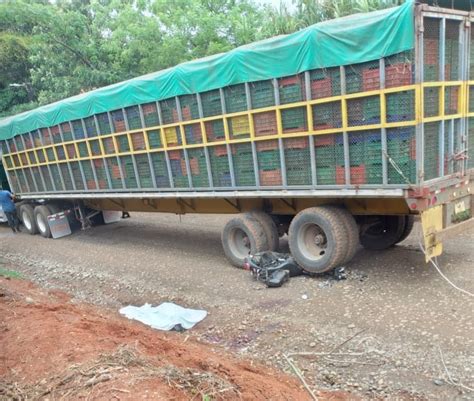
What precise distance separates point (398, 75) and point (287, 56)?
158cm

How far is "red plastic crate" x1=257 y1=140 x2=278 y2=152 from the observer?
259 inches

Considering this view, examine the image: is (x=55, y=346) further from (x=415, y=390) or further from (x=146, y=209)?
(x=146, y=209)

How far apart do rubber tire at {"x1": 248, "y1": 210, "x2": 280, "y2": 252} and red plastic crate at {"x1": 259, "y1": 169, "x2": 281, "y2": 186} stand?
64 centimetres

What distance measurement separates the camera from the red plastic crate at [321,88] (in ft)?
19.0

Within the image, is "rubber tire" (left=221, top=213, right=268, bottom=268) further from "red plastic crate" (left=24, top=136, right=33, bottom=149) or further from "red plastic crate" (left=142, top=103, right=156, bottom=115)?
"red plastic crate" (left=24, top=136, right=33, bottom=149)

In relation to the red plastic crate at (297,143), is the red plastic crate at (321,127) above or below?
above

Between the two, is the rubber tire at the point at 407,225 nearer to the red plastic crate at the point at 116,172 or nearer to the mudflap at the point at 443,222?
the mudflap at the point at 443,222

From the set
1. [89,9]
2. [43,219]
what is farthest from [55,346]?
[89,9]

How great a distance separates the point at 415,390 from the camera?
3584 millimetres

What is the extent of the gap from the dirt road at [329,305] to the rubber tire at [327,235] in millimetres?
221

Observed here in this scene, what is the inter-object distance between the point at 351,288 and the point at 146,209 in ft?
17.2

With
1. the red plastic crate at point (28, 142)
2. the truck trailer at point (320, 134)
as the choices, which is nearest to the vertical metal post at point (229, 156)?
the truck trailer at point (320, 134)

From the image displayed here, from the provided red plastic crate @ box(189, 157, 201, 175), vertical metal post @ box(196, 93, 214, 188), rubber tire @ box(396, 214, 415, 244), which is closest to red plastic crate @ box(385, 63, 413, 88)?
rubber tire @ box(396, 214, 415, 244)

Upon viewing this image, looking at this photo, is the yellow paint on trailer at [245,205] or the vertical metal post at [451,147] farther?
the yellow paint on trailer at [245,205]
